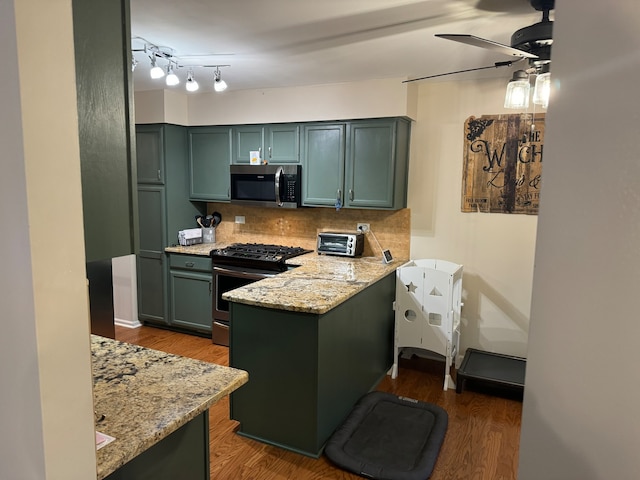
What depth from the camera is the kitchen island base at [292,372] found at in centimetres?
254

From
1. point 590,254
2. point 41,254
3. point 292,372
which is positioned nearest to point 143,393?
point 41,254

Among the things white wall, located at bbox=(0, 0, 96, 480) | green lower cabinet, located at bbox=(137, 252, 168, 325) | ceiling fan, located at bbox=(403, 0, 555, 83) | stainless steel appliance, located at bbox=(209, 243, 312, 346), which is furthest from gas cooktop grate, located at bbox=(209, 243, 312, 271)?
white wall, located at bbox=(0, 0, 96, 480)

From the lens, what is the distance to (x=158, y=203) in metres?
4.49

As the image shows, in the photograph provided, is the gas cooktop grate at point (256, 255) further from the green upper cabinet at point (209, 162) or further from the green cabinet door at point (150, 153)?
the green cabinet door at point (150, 153)

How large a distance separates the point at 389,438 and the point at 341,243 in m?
1.84

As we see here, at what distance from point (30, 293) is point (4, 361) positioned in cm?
18

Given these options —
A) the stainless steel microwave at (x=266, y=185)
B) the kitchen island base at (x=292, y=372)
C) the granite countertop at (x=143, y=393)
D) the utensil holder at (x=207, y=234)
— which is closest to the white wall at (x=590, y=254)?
the granite countertop at (x=143, y=393)

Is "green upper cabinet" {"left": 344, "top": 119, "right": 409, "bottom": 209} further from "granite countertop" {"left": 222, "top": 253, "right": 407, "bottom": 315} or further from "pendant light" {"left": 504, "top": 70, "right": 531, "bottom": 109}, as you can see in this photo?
"pendant light" {"left": 504, "top": 70, "right": 531, "bottom": 109}

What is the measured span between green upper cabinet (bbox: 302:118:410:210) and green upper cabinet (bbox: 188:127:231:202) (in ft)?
2.98

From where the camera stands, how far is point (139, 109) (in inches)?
176

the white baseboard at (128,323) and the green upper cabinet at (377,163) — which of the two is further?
the white baseboard at (128,323)

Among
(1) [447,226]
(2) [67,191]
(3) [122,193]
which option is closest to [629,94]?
(2) [67,191]

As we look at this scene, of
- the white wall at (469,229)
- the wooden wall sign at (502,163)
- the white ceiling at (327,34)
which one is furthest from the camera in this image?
the white wall at (469,229)

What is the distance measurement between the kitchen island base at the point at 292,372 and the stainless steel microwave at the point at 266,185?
1536 millimetres
